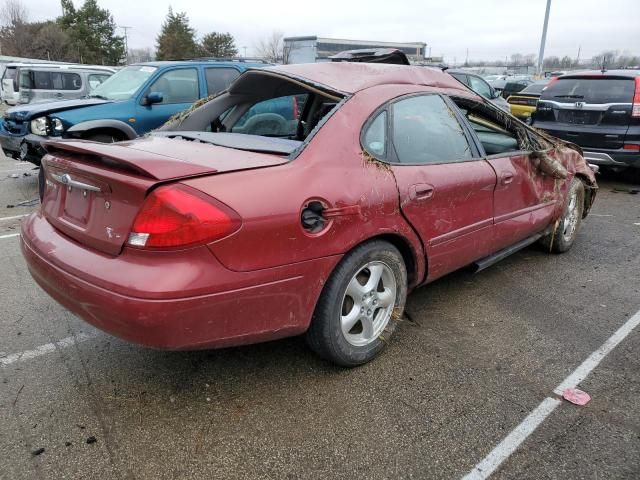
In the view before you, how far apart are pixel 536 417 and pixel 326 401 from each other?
3.36 ft

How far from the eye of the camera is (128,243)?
2170mm

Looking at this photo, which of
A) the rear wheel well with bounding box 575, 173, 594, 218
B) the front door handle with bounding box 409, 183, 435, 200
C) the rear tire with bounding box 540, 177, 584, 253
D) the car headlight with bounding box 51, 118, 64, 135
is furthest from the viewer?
the car headlight with bounding box 51, 118, 64, 135

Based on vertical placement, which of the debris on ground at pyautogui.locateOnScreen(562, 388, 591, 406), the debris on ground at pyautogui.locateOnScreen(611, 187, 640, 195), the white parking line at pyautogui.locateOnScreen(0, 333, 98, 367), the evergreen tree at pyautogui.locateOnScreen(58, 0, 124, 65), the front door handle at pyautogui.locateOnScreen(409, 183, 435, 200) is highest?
the evergreen tree at pyautogui.locateOnScreen(58, 0, 124, 65)

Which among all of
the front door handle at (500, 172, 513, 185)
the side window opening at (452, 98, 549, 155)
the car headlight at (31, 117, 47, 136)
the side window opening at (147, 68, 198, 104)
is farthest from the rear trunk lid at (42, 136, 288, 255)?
the side window opening at (147, 68, 198, 104)

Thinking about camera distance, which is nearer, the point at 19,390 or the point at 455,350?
the point at 19,390

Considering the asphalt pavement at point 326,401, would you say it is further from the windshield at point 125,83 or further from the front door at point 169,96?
the windshield at point 125,83

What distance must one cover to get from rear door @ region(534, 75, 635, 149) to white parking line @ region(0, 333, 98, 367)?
23.9ft

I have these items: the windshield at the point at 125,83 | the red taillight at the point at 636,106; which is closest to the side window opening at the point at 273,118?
the windshield at the point at 125,83

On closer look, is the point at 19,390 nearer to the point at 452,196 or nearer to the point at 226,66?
the point at 452,196

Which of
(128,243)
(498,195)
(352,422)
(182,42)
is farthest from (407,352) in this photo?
(182,42)

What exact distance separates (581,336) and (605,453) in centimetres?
116

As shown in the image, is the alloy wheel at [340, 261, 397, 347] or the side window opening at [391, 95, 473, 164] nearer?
the alloy wheel at [340, 261, 397, 347]

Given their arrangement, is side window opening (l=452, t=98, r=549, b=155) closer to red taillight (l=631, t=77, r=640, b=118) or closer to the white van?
red taillight (l=631, t=77, r=640, b=118)

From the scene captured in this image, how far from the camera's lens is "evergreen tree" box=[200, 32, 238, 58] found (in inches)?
2427
